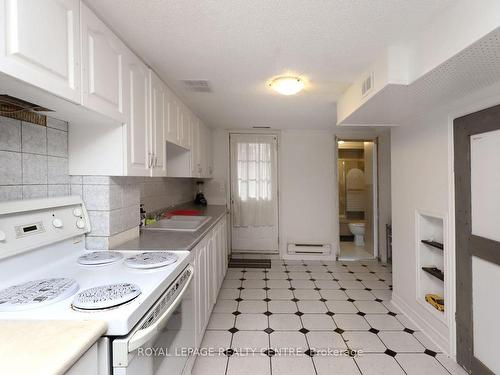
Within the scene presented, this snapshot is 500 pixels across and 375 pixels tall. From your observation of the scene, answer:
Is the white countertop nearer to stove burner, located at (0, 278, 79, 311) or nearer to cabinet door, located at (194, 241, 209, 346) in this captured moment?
stove burner, located at (0, 278, 79, 311)

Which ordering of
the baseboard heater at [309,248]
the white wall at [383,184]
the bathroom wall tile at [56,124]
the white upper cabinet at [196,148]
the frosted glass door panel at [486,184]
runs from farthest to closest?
the baseboard heater at [309,248] → the white wall at [383,184] → the white upper cabinet at [196,148] → the frosted glass door panel at [486,184] → the bathroom wall tile at [56,124]

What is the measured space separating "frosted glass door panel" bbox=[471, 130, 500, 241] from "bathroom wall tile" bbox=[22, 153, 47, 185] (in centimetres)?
263

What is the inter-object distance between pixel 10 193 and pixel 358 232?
514cm

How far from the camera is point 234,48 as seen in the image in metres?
1.56

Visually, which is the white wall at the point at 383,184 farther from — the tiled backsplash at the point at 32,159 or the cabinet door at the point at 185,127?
the tiled backsplash at the point at 32,159

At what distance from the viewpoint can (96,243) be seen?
1.61 m

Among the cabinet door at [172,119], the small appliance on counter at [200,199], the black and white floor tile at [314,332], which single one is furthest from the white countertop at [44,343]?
the small appliance on counter at [200,199]

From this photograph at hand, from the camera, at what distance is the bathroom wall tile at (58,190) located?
143cm

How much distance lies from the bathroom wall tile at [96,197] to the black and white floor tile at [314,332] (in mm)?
1316

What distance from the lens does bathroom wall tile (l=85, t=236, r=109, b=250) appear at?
1608 millimetres

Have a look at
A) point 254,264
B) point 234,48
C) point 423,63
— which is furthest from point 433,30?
point 254,264

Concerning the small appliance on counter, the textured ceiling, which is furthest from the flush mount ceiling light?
the small appliance on counter

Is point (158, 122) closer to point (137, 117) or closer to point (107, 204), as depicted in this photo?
point (137, 117)

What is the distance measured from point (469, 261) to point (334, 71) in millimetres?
1640
